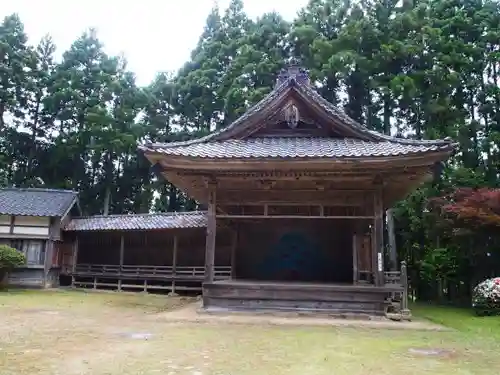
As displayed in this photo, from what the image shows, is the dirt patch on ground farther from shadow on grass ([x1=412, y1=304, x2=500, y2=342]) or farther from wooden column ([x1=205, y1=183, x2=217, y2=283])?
wooden column ([x1=205, y1=183, x2=217, y2=283])

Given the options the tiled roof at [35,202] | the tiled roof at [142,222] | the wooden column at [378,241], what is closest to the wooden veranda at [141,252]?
the tiled roof at [142,222]

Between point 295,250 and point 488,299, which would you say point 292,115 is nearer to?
point 295,250

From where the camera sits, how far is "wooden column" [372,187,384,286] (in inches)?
447

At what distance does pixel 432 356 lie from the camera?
7.09m

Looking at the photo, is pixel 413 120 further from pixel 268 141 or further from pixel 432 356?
pixel 432 356

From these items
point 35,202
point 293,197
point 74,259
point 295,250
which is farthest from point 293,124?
point 35,202

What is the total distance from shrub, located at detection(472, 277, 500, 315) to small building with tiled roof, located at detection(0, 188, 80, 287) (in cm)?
1846

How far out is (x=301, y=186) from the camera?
12602 mm

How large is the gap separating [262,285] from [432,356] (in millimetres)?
5116

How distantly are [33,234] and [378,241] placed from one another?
1779cm

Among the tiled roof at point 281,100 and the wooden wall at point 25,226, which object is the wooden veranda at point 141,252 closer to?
the wooden wall at point 25,226

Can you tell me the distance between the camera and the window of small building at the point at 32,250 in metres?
22.9

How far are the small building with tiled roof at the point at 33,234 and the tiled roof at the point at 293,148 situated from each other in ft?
44.3

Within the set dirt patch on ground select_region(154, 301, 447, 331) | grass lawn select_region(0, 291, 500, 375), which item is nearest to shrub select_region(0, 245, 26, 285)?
grass lawn select_region(0, 291, 500, 375)
